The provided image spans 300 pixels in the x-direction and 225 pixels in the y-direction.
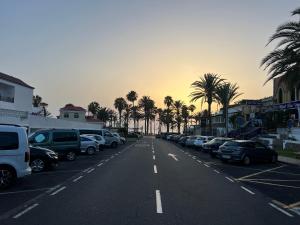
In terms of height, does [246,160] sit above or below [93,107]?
below

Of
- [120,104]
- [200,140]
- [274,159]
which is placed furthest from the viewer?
[120,104]

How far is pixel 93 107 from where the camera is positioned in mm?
168875

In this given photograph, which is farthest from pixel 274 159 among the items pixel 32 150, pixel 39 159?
pixel 32 150

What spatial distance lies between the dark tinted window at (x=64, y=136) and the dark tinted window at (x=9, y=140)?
41.8ft

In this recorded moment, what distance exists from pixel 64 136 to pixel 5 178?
13.6m

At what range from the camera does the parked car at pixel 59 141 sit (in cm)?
2688

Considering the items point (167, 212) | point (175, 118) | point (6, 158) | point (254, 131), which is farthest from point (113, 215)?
point (175, 118)

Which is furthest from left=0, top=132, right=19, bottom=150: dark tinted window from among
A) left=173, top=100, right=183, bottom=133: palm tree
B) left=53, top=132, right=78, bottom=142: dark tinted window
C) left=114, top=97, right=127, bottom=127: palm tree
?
left=173, top=100, right=183, bottom=133: palm tree

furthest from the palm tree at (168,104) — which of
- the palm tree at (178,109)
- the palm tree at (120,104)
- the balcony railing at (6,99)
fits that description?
the balcony railing at (6,99)

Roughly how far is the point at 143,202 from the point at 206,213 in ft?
6.66

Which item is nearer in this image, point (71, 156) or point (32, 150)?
point (32, 150)

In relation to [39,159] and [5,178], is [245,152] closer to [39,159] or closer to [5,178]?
[39,159]

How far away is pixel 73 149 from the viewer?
28.4 metres

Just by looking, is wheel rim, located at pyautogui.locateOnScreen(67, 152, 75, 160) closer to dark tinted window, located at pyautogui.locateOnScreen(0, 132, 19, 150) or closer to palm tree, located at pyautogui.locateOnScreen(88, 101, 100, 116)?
dark tinted window, located at pyautogui.locateOnScreen(0, 132, 19, 150)
